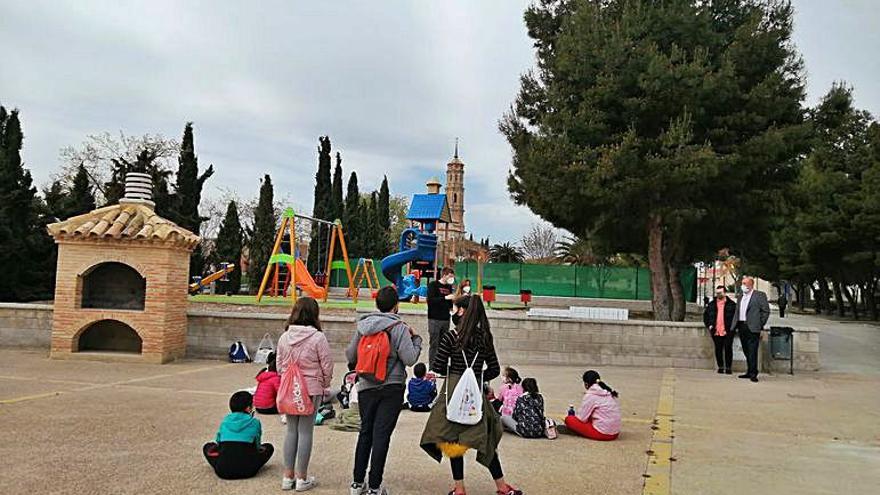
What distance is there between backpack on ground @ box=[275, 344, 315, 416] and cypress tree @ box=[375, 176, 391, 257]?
158ft

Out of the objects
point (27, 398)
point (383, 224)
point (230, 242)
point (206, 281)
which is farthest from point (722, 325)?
point (383, 224)

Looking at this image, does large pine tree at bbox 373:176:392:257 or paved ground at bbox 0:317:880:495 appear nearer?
paved ground at bbox 0:317:880:495

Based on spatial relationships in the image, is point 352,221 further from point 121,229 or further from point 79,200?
point 121,229

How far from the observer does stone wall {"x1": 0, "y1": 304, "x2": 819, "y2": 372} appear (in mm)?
13852

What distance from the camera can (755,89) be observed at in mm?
16344

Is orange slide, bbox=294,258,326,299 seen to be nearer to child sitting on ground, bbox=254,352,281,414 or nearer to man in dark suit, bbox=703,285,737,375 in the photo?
man in dark suit, bbox=703,285,737,375

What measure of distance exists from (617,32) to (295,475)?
47.6ft

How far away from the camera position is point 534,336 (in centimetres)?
1416

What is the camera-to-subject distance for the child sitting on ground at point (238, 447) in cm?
539

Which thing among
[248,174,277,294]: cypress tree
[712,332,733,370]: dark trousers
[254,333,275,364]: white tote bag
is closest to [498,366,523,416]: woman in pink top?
[712,332,733,370]: dark trousers

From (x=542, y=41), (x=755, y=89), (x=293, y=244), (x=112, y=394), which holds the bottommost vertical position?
(x=112, y=394)

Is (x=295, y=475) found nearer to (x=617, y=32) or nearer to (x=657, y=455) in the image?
(x=657, y=455)

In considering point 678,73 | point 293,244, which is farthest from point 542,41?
point 293,244

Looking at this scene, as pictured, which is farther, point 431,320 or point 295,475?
point 431,320
